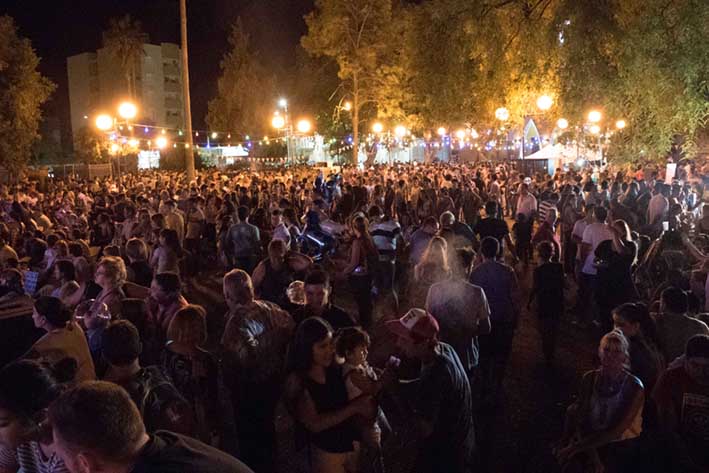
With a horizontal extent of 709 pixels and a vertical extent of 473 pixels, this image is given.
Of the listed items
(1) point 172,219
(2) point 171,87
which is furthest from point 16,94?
(2) point 171,87

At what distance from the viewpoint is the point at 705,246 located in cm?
786

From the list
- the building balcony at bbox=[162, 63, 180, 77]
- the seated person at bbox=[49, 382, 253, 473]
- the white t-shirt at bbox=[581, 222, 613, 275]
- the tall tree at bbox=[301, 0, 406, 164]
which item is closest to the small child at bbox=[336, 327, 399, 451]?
the seated person at bbox=[49, 382, 253, 473]

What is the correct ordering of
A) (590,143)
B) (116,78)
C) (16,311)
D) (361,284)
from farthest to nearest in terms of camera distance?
(116,78) < (590,143) < (361,284) < (16,311)

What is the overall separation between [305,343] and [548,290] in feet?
12.8

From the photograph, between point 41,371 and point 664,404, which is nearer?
point 41,371

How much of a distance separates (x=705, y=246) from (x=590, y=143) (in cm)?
1897

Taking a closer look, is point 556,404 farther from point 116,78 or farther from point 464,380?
point 116,78

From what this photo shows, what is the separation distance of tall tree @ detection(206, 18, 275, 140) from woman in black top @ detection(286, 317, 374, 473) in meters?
54.0

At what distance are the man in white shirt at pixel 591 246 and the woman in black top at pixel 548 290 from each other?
1277mm

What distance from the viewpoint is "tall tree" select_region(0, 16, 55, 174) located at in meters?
28.7

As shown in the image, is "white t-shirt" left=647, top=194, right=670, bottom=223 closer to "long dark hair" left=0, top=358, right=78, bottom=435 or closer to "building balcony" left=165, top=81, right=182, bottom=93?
"long dark hair" left=0, top=358, right=78, bottom=435

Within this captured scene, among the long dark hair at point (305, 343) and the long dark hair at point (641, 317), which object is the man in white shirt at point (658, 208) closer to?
the long dark hair at point (641, 317)

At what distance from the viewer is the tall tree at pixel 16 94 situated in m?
28.7

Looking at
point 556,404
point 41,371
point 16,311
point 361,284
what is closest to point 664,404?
point 556,404
